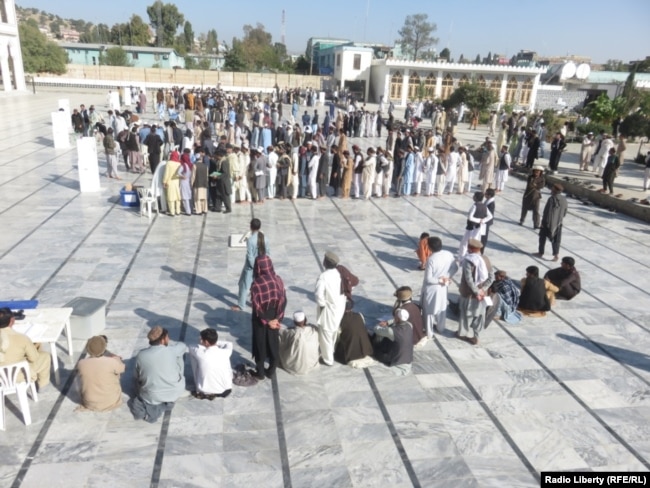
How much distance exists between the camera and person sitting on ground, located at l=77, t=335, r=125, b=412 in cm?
454

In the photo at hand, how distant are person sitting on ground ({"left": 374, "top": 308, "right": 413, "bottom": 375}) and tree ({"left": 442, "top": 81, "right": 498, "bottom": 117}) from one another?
75.0ft

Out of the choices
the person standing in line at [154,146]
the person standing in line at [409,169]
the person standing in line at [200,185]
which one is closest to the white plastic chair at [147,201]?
the person standing in line at [200,185]

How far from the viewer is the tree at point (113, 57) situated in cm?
5138

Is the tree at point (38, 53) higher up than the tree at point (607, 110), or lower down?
higher up

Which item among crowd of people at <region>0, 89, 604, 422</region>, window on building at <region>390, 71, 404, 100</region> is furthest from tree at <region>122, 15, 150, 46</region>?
crowd of people at <region>0, 89, 604, 422</region>

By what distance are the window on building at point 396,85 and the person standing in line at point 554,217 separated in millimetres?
32584

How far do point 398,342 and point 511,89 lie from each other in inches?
1549

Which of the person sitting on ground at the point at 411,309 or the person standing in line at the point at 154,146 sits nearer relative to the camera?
the person sitting on ground at the point at 411,309

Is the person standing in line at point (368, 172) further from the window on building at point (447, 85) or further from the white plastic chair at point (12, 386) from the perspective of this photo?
the window on building at point (447, 85)

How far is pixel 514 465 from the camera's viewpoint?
14.0 feet

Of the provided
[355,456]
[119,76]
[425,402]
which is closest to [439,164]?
[425,402]

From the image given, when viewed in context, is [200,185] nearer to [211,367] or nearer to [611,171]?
[211,367]

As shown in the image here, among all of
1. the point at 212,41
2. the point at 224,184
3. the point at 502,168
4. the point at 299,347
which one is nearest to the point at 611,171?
the point at 502,168

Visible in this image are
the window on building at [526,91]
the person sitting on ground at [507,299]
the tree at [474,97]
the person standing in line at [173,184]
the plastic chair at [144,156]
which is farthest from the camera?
the window on building at [526,91]
